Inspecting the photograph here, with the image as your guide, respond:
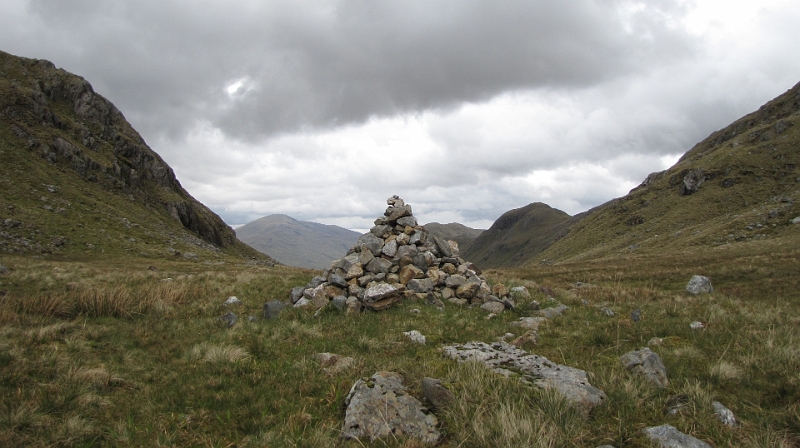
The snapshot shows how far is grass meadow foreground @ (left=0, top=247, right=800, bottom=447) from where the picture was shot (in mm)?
5527

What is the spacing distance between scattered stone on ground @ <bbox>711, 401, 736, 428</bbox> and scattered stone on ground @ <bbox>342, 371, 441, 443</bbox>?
4413 mm

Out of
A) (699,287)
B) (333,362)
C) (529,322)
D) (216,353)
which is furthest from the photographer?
(699,287)

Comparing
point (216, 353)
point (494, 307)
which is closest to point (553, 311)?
point (494, 307)

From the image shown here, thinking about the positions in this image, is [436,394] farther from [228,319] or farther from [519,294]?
[519,294]

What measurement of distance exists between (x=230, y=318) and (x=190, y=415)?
891 cm

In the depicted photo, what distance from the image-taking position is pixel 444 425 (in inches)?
229

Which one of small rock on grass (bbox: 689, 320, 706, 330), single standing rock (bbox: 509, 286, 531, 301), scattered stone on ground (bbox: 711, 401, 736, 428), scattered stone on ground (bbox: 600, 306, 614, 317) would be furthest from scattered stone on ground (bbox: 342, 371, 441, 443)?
single standing rock (bbox: 509, 286, 531, 301)

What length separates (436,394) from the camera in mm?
6305

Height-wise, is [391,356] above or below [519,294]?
below

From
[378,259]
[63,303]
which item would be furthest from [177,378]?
[378,259]

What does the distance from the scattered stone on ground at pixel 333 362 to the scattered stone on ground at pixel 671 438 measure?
5574 millimetres

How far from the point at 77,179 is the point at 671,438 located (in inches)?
3623

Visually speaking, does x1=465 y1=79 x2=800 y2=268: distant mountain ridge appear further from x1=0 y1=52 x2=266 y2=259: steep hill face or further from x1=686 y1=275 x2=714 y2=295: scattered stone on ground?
x1=0 y1=52 x2=266 y2=259: steep hill face

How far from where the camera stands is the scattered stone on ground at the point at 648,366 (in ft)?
24.4
